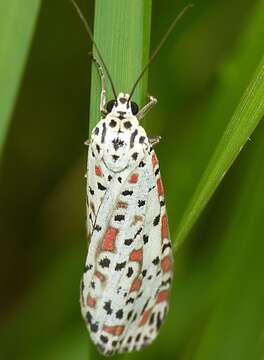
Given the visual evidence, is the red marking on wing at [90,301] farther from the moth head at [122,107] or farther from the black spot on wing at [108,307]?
the moth head at [122,107]

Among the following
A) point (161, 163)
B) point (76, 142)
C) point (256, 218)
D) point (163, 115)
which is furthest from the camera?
point (76, 142)

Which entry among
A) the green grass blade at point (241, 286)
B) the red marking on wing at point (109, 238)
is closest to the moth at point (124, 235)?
the red marking on wing at point (109, 238)

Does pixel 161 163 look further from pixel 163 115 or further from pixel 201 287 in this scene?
pixel 201 287

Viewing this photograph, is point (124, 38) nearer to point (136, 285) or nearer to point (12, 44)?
point (12, 44)

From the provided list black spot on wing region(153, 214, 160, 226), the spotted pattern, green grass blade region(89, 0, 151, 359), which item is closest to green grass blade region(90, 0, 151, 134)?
green grass blade region(89, 0, 151, 359)

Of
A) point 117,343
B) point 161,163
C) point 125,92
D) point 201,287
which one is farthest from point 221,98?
point 117,343

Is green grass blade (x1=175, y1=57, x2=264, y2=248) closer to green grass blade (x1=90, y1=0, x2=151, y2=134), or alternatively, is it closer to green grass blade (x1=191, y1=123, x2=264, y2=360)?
green grass blade (x1=90, y1=0, x2=151, y2=134)
